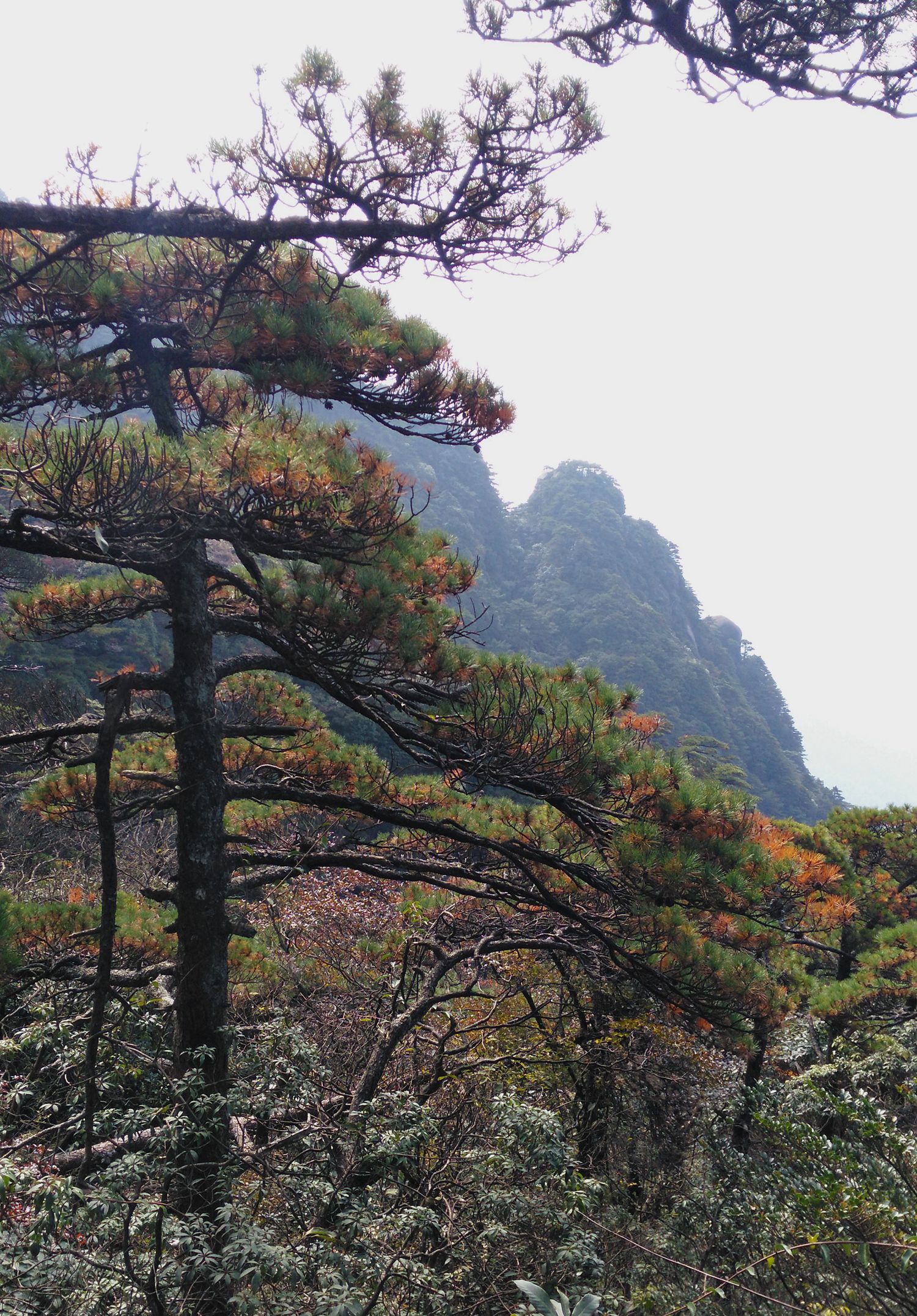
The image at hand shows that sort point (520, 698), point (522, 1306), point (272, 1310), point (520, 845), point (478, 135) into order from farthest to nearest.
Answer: point (520, 845) → point (520, 698) → point (478, 135) → point (272, 1310) → point (522, 1306)

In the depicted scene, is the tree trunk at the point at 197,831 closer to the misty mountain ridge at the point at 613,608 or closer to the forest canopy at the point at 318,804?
the forest canopy at the point at 318,804

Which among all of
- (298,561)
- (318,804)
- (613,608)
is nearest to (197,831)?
(318,804)

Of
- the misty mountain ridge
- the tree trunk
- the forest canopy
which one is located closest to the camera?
the forest canopy

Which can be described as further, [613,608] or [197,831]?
[613,608]

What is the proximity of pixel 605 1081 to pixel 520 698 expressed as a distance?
4.00 meters

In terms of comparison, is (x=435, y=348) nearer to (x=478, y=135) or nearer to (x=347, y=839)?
(x=478, y=135)

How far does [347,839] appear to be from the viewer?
11.9 ft

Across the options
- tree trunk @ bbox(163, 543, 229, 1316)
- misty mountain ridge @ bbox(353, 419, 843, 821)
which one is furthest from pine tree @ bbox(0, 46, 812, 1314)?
misty mountain ridge @ bbox(353, 419, 843, 821)

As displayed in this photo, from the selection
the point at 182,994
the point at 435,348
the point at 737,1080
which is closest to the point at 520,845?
the point at 182,994

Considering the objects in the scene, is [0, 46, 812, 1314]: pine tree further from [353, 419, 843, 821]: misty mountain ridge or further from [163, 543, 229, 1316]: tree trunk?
[353, 419, 843, 821]: misty mountain ridge

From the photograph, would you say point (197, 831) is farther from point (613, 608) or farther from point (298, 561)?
point (613, 608)

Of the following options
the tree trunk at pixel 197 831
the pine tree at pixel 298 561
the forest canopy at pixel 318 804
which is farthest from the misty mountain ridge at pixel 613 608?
the tree trunk at pixel 197 831

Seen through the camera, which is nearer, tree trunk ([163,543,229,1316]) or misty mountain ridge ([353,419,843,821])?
tree trunk ([163,543,229,1316])

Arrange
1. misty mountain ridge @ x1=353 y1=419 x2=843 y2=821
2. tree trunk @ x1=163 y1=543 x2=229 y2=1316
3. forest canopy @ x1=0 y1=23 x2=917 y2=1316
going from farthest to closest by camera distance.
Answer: misty mountain ridge @ x1=353 y1=419 x2=843 y2=821 → tree trunk @ x1=163 y1=543 x2=229 y2=1316 → forest canopy @ x1=0 y1=23 x2=917 y2=1316
